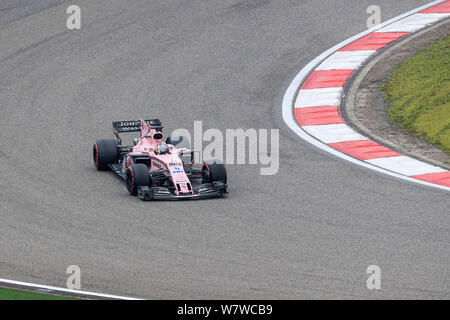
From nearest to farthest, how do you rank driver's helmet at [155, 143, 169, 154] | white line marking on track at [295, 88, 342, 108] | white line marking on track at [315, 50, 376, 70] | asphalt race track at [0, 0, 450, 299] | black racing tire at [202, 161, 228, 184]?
asphalt race track at [0, 0, 450, 299], black racing tire at [202, 161, 228, 184], driver's helmet at [155, 143, 169, 154], white line marking on track at [295, 88, 342, 108], white line marking on track at [315, 50, 376, 70]

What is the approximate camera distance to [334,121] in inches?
683

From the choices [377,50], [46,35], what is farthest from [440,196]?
[46,35]

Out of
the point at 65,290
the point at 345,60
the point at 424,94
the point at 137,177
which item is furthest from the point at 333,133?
the point at 65,290

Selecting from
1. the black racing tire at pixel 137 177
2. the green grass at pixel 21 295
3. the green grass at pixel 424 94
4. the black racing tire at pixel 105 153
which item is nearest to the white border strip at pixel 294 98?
the green grass at pixel 424 94

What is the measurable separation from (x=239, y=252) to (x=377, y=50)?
1203 centimetres

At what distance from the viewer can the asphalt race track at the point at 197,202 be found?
9.76 m

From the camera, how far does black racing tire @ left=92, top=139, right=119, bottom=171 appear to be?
1432 cm

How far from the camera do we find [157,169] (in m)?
13.4

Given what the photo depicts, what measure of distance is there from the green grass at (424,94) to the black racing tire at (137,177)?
5.87 metres

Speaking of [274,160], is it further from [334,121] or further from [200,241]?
[200,241]

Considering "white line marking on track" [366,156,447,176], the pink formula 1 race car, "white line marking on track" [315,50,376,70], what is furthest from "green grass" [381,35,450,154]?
the pink formula 1 race car

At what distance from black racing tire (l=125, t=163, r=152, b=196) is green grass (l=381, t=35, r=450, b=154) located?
5871mm

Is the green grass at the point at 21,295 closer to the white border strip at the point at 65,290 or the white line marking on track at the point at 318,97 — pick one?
the white border strip at the point at 65,290

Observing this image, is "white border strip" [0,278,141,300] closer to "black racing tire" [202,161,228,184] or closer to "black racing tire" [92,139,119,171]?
"black racing tire" [202,161,228,184]
